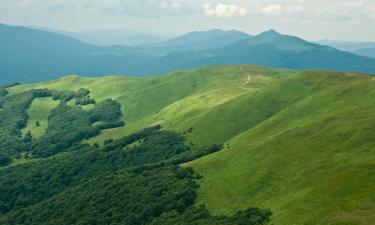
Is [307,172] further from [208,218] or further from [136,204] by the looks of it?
[136,204]

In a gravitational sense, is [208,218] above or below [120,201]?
above

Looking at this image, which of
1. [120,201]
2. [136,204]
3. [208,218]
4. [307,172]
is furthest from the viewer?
[120,201]

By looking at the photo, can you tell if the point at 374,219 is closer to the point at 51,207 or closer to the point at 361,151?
the point at 361,151

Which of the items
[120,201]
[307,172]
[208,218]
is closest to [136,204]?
[120,201]

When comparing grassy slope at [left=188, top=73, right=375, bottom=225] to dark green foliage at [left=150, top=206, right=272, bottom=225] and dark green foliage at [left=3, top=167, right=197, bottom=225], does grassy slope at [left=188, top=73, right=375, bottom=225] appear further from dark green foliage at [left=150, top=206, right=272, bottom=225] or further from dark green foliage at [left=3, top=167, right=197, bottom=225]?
dark green foliage at [left=3, top=167, right=197, bottom=225]

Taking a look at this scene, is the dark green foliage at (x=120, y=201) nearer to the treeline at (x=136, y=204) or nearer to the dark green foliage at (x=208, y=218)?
the treeline at (x=136, y=204)

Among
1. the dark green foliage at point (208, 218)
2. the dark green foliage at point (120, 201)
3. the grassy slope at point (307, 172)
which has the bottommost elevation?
the dark green foliage at point (120, 201)

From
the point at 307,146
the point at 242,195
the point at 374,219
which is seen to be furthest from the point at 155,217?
the point at 374,219

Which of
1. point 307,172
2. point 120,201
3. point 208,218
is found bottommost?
point 120,201

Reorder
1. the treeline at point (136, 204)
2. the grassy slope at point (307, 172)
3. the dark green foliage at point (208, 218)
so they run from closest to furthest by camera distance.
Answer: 1. the grassy slope at point (307, 172)
2. the dark green foliage at point (208, 218)
3. the treeline at point (136, 204)

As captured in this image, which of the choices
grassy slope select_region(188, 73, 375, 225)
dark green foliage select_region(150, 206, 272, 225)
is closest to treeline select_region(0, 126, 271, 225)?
dark green foliage select_region(150, 206, 272, 225)

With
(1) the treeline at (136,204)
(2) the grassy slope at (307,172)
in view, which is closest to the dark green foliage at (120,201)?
(1) the treeline at (136,204)
